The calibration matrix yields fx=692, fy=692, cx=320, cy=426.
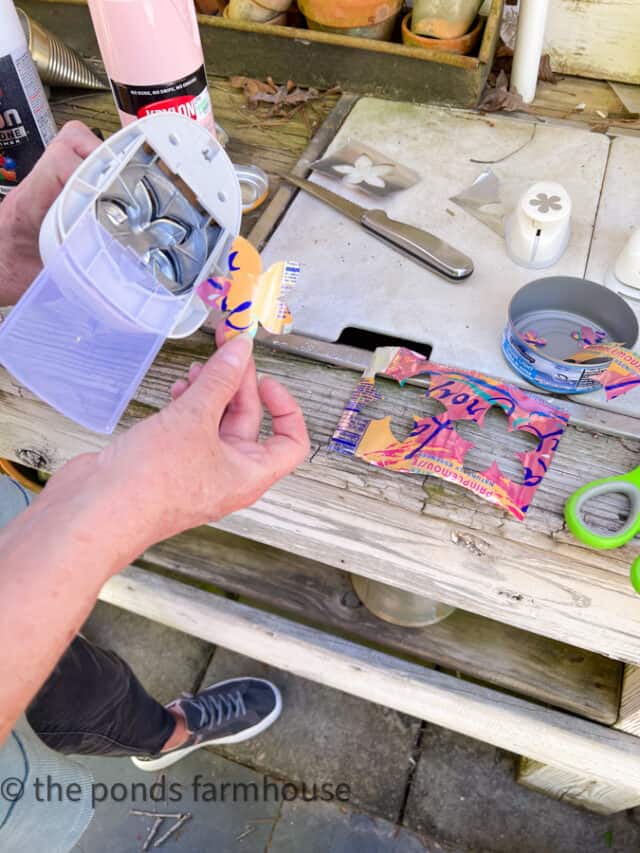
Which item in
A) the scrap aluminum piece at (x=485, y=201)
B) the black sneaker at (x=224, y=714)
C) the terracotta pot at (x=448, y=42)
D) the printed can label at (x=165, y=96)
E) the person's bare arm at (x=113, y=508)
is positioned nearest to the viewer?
the person's bare arm at (x=113, y=508)

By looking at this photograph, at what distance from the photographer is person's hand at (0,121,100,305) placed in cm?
58

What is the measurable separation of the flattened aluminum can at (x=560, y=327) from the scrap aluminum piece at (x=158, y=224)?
27 centimetres

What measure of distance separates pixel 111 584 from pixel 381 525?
478mm

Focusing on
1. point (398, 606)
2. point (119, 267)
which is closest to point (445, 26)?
point (119, 267)

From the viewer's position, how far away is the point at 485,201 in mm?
750

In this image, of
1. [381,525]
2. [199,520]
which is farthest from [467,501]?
[199,520]

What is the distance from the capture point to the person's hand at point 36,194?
1.90ft

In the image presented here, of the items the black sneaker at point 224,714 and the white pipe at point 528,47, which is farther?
the black sneaker at point 224,714

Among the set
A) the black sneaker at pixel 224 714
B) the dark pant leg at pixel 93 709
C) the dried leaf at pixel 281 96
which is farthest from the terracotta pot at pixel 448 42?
the black sneaker at pixel 224 714

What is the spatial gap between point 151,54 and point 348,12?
33 centimetres

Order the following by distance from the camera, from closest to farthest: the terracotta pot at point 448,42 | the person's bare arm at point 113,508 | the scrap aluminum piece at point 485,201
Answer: the person's bare arm at point 113,508
the scrap aluminum piece at point 485,201
the terracotta pot at point 448,42

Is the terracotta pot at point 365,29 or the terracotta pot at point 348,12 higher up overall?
the terracotta pot at point 348,12

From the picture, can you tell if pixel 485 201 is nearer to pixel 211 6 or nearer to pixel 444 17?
pixel 444 17

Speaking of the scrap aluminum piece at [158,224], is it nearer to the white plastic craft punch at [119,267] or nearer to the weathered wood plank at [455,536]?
the white plastic craft punch at [119,267]
